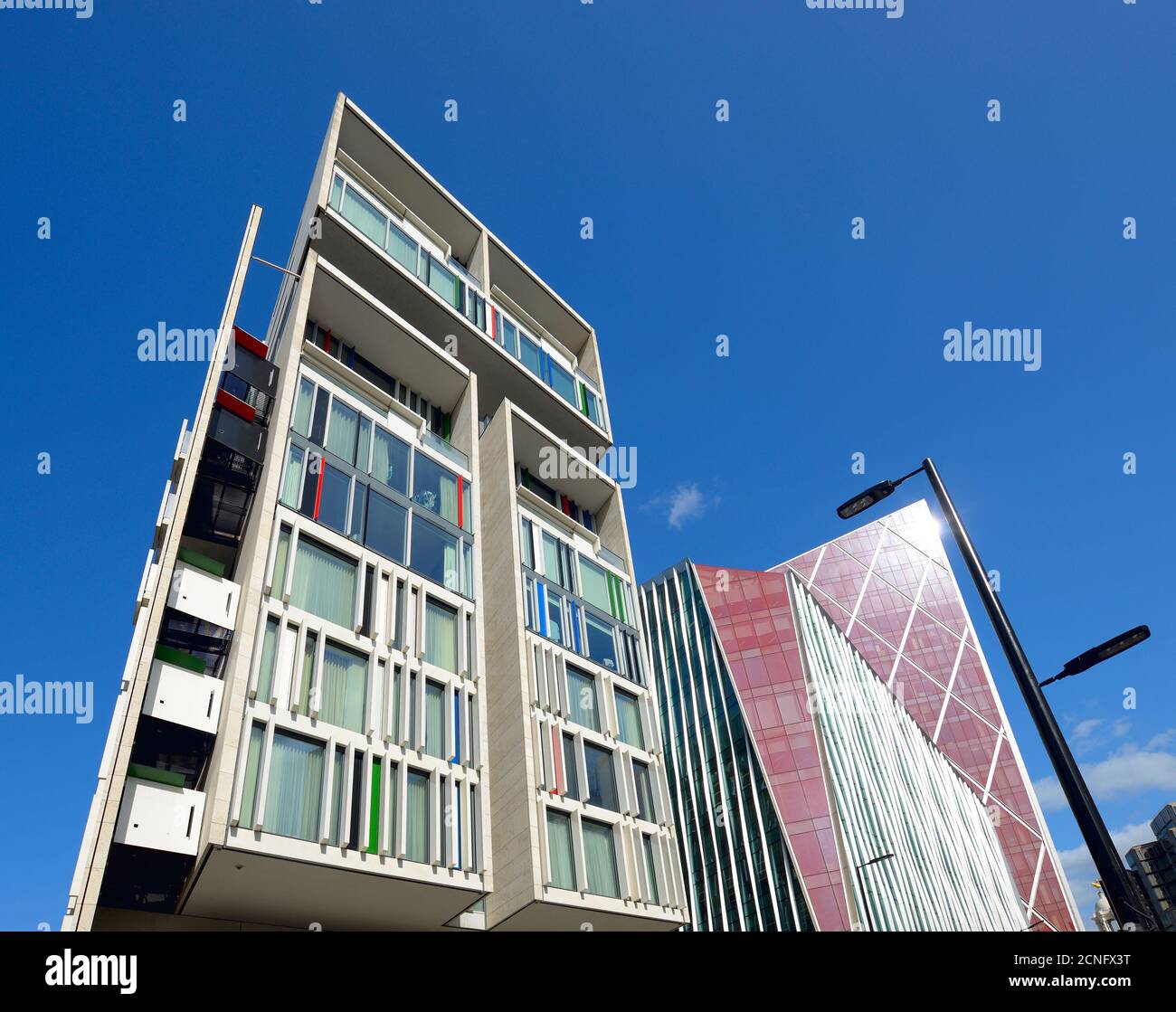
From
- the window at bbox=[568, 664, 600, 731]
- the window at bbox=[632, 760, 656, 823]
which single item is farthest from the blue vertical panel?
the window at bbox=[632, 760, 656, 823]

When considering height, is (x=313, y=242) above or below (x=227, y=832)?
above

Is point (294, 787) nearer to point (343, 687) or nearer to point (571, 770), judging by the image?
point (343, 687)

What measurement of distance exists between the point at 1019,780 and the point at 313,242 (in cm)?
10984

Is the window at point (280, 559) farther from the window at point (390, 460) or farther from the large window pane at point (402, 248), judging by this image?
the large window pane at point (402, 248)

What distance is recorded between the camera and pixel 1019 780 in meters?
104

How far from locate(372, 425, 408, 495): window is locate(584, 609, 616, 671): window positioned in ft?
28.4

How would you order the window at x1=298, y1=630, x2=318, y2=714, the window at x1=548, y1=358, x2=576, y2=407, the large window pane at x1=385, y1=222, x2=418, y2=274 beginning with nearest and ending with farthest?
the window at x1=298, y1=630, x2=318, y2=714, the large window pane at x1=385, y1=222, x2=418, y2=274, the window at x1=548, y1=358, x2=576, y2=407

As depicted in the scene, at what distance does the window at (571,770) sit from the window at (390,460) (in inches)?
377

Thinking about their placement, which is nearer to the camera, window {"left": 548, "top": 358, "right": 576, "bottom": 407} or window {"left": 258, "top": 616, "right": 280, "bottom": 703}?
window {"left": 258, "top": 616, "right": 280, "bottom": 703}

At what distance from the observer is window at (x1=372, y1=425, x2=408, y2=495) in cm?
2573

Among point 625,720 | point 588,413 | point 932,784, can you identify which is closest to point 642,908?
point 625,720

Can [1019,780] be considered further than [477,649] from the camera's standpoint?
Yes

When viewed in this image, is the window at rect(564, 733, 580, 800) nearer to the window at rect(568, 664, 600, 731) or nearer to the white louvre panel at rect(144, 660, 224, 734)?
the window at rect(568, 664, 600, 731)

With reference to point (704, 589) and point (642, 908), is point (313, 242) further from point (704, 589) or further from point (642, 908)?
point (704, 589)
